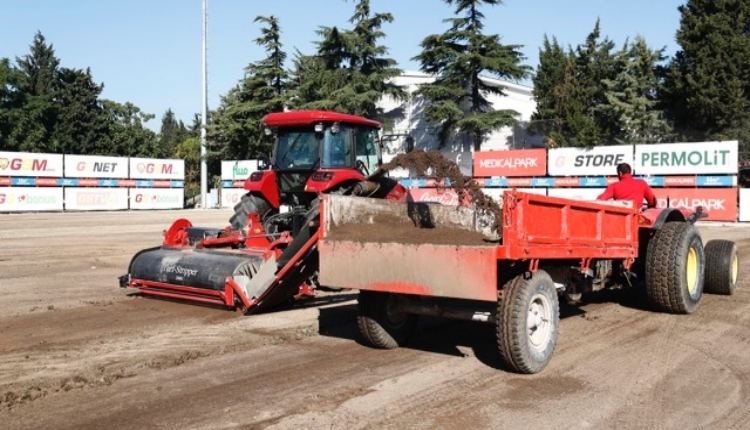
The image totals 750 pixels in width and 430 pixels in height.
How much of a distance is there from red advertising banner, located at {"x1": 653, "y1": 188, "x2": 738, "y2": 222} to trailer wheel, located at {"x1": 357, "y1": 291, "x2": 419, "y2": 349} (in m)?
20.6

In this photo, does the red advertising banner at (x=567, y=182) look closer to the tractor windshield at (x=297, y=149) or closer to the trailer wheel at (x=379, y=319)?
the tractor windshield at (x=297, y=149)

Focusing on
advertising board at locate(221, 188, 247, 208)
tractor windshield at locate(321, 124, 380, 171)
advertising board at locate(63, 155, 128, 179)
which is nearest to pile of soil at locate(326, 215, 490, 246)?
tractor windshield at locate(321, 124, 380, 171)

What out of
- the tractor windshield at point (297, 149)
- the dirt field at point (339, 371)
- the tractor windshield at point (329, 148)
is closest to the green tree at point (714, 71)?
the dirt field at point (339, 371)

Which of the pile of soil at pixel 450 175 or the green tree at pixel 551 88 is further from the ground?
the green tree at pixel 551 88

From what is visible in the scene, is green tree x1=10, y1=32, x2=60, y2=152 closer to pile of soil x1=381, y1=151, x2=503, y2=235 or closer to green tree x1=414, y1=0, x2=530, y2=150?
green tree x1=414, y1=0, x2=530, y2=150

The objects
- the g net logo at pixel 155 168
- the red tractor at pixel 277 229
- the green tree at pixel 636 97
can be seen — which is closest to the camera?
the red tractor at pixel 277 229

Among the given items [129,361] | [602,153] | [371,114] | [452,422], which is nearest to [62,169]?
[371,114]

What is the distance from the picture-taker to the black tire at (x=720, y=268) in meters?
9.42

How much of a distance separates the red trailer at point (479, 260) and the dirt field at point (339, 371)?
372mm

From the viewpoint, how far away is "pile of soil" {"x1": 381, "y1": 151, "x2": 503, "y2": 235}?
5.98 m

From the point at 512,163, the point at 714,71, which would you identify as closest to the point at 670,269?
the point at 512,163

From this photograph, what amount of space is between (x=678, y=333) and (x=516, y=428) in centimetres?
352

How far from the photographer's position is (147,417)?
4.61m

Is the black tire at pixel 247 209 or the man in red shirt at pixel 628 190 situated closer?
the man in red shirt at pixel 628 190
